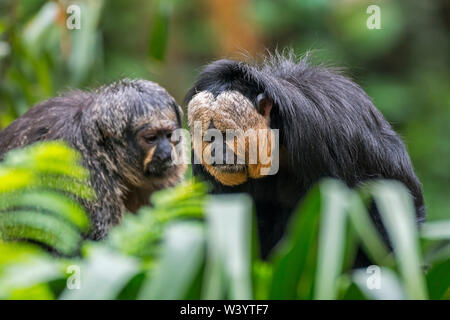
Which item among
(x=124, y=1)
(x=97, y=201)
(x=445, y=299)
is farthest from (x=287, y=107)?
(x=124, y=1)

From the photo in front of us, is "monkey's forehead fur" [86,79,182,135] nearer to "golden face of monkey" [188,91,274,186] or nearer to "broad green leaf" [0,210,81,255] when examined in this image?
"golden face of monkey" [188,91,274,186]

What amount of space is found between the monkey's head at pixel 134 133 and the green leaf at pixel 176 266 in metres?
3.51

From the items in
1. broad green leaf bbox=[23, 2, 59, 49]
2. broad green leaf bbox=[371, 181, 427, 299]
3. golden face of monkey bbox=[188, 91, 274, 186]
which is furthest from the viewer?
broad green leaf bbox=[23, 2, 59, 49]

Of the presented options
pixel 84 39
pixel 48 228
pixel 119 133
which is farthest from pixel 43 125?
pixel 48 228

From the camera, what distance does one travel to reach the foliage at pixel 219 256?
1740mm

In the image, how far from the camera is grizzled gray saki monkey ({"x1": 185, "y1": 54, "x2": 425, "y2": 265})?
4316 mm

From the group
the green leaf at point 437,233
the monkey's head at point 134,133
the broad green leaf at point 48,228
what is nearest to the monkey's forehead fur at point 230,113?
the monkey's head at point 134,133

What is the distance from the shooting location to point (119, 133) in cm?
533

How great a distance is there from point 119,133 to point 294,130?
149 centimetres

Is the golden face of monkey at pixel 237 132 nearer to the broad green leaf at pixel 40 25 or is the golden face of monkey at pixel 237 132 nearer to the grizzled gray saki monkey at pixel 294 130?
the grizzled gray saki monkey at pixel 294 130

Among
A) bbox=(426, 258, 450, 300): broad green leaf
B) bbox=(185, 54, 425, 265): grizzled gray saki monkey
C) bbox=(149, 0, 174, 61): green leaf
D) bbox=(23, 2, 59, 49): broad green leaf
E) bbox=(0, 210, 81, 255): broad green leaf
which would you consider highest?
bbox=(23, 2, 59, 49): broad green leaf

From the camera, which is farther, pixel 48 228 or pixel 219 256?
pixel 48 228

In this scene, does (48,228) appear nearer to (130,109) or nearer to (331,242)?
(331,242)

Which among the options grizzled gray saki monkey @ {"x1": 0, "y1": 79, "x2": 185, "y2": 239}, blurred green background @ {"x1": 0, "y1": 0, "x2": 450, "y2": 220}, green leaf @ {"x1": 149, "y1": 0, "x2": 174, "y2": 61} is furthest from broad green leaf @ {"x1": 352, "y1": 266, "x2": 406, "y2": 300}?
blurred green background @ {"x1": 0, "y1": 0, "x2": 450, "y2": 220}
